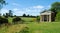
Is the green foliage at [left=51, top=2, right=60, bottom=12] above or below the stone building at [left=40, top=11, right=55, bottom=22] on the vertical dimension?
above

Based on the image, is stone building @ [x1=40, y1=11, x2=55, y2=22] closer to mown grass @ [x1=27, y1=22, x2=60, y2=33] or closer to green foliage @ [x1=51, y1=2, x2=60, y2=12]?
mown grass @ [x1=27, y1=22, x2=60, y2=33]

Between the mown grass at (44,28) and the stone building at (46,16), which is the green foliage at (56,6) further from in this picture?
the mown grass at (44,28)

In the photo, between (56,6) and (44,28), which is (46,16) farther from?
(56,6)

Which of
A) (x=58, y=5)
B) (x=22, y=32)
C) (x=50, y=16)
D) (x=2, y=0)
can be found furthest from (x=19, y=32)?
(x=58, y=5)

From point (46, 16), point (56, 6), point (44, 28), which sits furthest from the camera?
point (56, 6)

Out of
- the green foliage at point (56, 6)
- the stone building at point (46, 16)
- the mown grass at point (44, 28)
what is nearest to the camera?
the mown grass at point (44, 28)

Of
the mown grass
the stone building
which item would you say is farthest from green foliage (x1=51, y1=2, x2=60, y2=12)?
the mown grass

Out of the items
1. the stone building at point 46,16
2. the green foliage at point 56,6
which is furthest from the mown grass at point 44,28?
the green foliage at point 56,6

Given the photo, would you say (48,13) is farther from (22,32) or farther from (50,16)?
(22,32)

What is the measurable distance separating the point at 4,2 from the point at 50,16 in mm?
14934

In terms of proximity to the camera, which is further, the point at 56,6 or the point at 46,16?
the point at 56,6

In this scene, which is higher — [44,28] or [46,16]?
[46,16]

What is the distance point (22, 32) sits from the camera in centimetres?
1883

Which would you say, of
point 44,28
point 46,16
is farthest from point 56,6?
point 44,28
